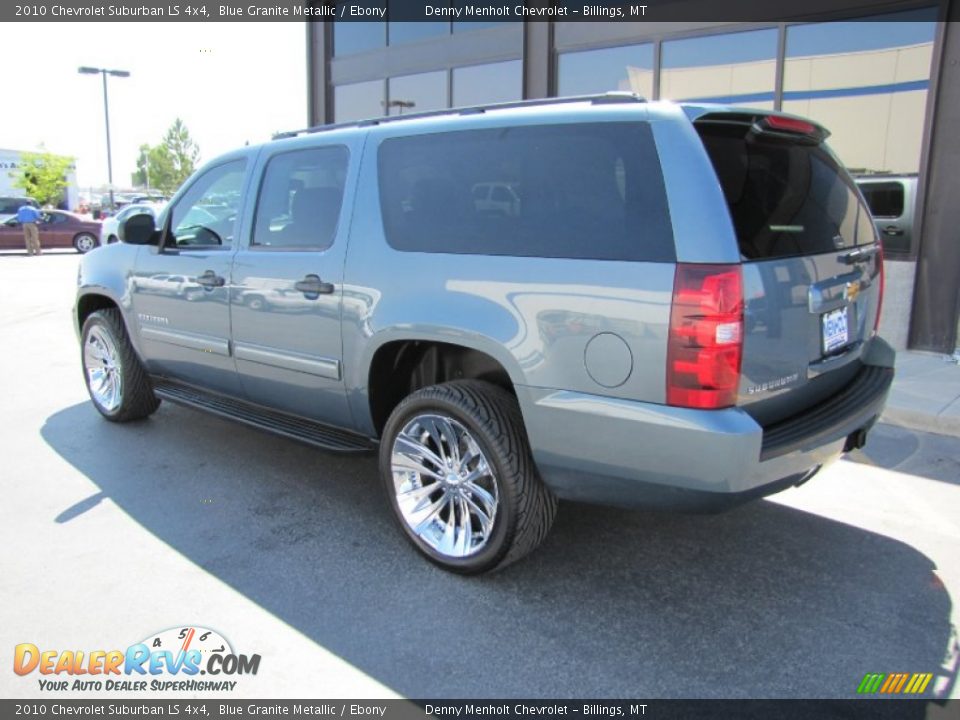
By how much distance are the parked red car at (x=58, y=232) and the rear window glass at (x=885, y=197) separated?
847 inches

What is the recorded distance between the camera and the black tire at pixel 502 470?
300 centimetres

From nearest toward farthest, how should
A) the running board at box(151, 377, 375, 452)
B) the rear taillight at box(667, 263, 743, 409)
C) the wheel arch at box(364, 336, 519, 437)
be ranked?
the rear taillight at box(667, 263, 743, 409) → the wheel arch at box(364, 336, 519, 437) → the running board at box(151, 377, 375, 452)

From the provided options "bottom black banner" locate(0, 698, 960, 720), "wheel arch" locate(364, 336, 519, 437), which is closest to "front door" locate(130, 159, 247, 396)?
"wheel arch" locate(364, 336, 519, 437)

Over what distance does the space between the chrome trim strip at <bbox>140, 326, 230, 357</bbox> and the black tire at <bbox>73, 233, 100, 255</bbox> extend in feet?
68.0

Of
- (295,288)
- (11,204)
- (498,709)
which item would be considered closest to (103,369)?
(295,288)

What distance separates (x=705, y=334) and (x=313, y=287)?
1964mm

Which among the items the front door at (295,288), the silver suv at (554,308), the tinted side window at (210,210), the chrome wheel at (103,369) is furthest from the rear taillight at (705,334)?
the chrome wheel at (103,369)

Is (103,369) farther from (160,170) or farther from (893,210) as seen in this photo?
(160,170)

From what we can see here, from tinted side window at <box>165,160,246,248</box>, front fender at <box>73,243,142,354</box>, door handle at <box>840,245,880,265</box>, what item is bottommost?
front fender at <box>73,243,142,354</box>

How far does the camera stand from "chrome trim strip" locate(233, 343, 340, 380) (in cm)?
368

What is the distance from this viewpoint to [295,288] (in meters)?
3.76

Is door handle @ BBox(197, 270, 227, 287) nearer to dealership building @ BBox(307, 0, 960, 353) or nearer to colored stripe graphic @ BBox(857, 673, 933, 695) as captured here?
colored stripe graphic @ BBox(857, 673, 933, 695)

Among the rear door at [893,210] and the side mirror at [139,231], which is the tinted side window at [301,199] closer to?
the side mirror at [139,231]

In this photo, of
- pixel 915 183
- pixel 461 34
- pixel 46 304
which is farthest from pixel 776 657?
pixel 46 304
